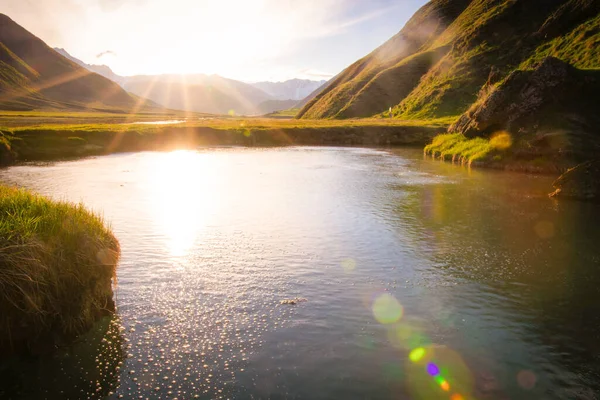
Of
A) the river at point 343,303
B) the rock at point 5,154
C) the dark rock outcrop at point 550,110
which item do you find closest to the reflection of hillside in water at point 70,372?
the river at point 343,303

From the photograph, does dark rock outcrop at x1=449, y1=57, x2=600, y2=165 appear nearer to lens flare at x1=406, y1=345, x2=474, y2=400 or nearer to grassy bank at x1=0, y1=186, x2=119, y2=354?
lens flare at x1=406, y1=345, x2=474, y2=400

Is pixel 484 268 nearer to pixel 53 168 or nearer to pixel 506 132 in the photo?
pixel 506 132

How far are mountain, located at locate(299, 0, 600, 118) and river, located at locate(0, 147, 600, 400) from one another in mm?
44349

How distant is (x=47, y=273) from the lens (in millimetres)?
11164

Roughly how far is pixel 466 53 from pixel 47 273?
5534 inches

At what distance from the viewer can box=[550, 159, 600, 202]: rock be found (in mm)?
30906

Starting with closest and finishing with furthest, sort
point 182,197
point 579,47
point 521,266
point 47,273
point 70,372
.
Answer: point 70,372, point 47,273, point 521,266, point 182,197, point 579,47

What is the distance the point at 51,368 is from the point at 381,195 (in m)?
27.3

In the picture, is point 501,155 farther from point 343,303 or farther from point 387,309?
point 343,303

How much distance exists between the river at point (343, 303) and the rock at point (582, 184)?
4.99 feet

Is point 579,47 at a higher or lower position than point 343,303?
higher

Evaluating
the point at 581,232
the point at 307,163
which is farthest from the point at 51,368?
the point at 307,163

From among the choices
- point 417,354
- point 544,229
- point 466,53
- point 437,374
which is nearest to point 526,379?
point 437,374

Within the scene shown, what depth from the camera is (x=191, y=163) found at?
2176 inches
